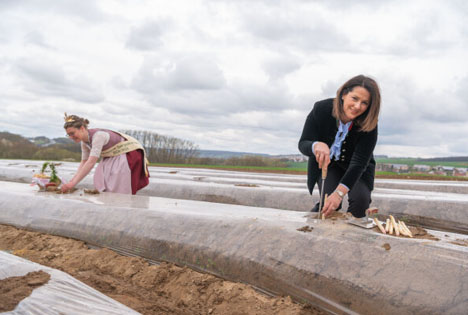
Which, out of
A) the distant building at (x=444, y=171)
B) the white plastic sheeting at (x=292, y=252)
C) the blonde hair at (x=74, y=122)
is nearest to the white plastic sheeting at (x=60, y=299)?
the white plastic sheeting at (x=292, y=252)

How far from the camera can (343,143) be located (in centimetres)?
270

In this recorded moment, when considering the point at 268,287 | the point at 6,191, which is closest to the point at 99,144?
the point at 6,191

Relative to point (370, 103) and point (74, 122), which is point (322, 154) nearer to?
point (370, 103)

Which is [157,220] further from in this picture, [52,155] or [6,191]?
[52,155]

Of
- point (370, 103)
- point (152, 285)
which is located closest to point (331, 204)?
point (370, 103)

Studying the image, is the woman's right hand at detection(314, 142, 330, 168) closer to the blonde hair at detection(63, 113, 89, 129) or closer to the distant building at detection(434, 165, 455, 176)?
the blonde hair at detection(63, 113, 89, 129)

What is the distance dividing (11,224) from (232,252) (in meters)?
2.27

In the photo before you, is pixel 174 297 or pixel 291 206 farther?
pixel 291 206

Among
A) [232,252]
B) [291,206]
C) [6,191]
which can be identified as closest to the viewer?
[232,252]

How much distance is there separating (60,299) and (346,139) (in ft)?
6.86

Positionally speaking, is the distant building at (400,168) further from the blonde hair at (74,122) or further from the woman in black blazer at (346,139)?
the blonde hair at (74,122)

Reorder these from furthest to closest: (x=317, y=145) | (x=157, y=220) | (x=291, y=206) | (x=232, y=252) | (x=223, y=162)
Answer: (x=223, y=162), (x=291, y=206), (x=157, y=220), (x=317, y=145), (x=232, y=252)

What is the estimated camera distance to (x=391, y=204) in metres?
3.81

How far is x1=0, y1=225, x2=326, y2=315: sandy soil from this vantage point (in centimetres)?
173
